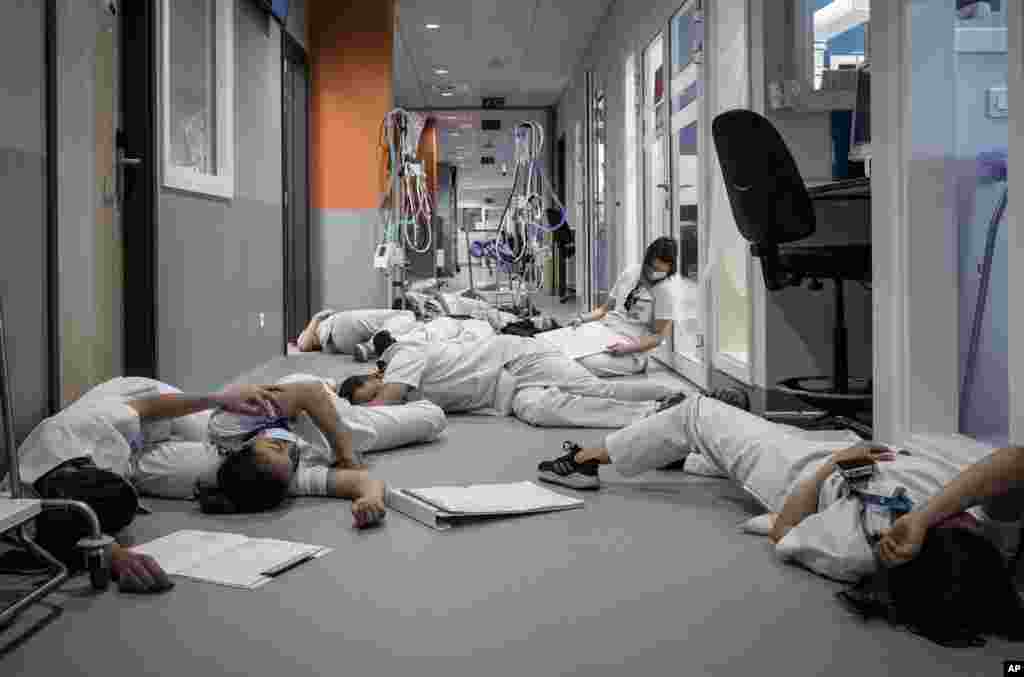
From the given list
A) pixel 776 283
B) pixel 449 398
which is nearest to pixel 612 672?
pixel 776 283

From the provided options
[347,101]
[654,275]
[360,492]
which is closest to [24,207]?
[360,492]

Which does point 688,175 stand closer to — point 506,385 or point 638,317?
point 638,317

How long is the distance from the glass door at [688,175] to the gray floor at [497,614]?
9.16 ft

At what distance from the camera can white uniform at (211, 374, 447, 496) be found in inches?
111

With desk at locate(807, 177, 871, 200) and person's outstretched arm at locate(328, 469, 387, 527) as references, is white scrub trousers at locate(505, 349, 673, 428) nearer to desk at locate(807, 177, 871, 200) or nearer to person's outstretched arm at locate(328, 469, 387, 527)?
desk at locate(807, 177, 871, 200)

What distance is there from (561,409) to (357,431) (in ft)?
3.51

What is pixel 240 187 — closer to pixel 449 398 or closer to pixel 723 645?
pixel 449 398

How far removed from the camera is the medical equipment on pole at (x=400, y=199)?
323 inches

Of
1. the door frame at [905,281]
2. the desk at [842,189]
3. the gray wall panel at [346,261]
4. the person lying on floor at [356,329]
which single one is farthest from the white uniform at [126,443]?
the gray wall panel at [346,261]

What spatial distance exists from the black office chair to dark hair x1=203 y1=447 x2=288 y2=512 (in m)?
1.91

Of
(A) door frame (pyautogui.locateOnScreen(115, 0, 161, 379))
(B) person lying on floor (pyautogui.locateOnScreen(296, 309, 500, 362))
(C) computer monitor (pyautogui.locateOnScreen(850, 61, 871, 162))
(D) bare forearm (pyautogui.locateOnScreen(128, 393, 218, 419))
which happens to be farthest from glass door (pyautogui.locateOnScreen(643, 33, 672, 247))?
(D) bare forearm (pyautogui.locateOnScreen(128, 393, 218, 419))

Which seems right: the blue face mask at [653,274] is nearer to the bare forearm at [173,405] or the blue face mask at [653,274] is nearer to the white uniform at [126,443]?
the white uniform at [126,443]

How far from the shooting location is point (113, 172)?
3.61 meters

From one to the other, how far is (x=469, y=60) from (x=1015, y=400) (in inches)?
433
